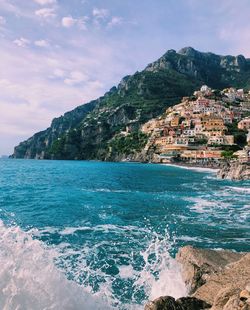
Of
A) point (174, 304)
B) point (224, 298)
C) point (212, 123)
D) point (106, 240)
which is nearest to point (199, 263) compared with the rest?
point (174, 304)

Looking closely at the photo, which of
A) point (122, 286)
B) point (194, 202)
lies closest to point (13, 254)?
point (122, 286)

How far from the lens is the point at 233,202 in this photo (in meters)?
39.7

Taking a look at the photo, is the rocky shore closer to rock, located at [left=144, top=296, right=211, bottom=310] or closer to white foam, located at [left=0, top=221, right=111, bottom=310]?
rock, located at [left=144, top=296, right=211, bottom=310]

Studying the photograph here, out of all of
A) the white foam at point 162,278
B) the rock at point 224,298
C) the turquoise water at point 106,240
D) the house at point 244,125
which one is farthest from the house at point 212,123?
the rock at point 224,298

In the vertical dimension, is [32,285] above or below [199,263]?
above

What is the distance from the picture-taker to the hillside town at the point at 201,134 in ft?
468

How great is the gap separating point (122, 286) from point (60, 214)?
17710 mm

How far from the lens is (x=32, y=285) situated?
11.0 m

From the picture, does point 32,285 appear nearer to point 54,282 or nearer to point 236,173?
point 54,282

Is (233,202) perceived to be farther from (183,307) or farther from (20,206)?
(183,307)

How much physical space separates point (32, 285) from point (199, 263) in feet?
22.7

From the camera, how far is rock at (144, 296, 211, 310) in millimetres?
8977

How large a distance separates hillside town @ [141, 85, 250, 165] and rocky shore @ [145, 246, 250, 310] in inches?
4188

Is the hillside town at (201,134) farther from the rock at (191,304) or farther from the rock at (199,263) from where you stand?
the rock at (191,304)
